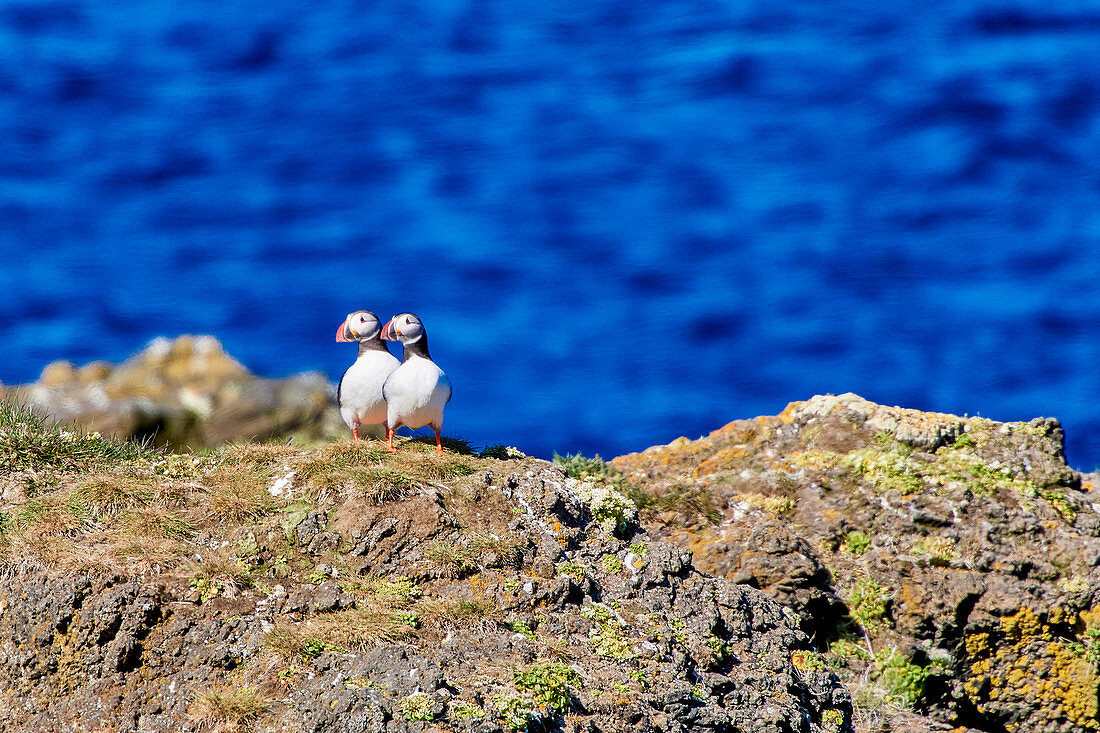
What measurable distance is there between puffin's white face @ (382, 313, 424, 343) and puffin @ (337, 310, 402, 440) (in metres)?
0.19

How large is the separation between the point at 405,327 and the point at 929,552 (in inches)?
152

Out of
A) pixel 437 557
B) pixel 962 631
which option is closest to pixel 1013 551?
pixel 962 631

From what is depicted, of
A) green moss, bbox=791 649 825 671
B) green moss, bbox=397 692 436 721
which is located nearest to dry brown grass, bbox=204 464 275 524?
green moss, bbox=397 692 436 721

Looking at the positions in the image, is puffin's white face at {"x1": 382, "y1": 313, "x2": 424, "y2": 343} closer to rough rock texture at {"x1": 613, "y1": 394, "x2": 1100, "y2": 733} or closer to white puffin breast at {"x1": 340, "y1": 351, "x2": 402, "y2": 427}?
white puffin breast at {"x1": 340, "y1": 351, "x2": 402, "y2": 427}

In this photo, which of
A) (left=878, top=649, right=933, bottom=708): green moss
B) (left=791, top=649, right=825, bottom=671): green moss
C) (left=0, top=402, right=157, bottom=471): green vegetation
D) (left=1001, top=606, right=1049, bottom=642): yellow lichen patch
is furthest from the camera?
(left=0, top=402, right=157, bottom=471): green vegetation

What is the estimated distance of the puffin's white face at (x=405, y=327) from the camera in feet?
24.4

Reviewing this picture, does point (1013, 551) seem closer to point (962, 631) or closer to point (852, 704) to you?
point (962, 631)

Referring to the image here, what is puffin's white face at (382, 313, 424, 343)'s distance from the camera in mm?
7445

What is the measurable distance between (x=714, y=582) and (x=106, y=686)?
349cm

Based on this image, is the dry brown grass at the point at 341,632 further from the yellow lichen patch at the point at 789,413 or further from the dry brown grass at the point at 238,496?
the yellow lichen patch at the point at 789,413

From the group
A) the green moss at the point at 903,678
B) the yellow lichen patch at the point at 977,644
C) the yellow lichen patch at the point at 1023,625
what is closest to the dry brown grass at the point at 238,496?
the green moss at the point at 903,678

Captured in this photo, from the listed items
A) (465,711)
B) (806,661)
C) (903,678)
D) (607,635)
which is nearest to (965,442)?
(903,678)

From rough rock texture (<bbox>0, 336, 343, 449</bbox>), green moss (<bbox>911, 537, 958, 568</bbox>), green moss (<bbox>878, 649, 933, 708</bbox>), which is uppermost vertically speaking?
rough rock texture (<bbox>0, 336, 343, 449</bbox>)

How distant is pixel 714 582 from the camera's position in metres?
6.83
